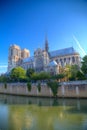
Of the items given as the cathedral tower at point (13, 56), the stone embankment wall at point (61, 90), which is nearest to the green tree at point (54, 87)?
the stone embankment wall at point (61, 90)

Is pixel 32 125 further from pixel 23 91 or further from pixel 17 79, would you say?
pixel 17 79

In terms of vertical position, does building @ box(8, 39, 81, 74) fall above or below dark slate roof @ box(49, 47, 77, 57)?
below

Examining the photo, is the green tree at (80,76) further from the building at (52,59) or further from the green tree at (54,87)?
the building at (52,59)

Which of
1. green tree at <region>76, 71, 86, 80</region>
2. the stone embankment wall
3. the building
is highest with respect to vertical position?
the building

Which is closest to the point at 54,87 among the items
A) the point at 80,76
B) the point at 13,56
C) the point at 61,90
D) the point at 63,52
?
the point at 61,90

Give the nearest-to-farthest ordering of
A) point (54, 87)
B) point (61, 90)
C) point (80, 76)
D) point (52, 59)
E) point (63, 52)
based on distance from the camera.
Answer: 1. point (61, 90)
2. point (54, 87)
3. point (80, 76)
4. point (63, 52)
5. point (52, 59)

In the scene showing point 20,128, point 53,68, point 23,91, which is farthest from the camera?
point 53,68

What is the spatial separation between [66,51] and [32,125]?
4371cm

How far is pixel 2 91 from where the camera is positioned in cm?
3906

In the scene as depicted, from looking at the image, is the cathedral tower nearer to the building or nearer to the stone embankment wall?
the building

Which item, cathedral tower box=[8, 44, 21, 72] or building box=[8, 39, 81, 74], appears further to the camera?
cathedral tower box=[8, 44, 21, 72]

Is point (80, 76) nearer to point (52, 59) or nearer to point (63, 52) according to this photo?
point (63, 52)

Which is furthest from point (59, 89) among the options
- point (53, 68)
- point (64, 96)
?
point (53, 68)

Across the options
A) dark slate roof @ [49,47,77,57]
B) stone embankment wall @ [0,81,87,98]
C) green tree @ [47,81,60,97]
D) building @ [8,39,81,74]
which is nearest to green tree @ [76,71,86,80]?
stone embankment wall @ [0,81,87,98]
